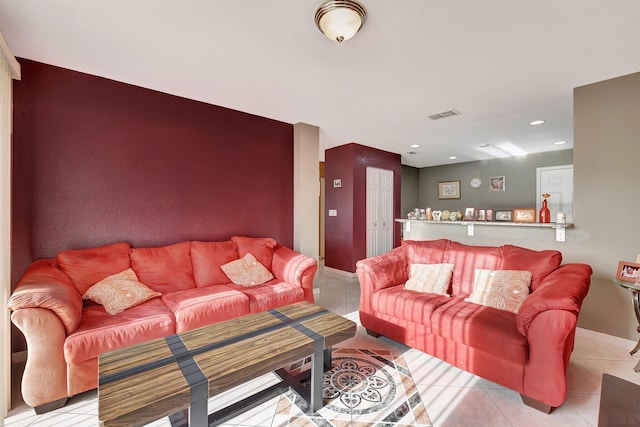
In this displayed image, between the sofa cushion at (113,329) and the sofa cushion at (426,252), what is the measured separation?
2331 mm

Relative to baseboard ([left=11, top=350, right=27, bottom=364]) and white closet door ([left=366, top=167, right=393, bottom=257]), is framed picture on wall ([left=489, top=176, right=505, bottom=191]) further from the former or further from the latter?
baseboard ([left=11, top=350, right=27, bottom=364])

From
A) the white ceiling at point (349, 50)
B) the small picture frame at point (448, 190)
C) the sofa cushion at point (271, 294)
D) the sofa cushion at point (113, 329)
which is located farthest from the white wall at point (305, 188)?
the small picture frame at point (448, 190)

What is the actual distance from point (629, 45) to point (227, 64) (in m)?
3.09

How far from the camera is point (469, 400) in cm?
178

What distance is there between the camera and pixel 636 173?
247 cm

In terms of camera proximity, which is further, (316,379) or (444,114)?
(444,114)

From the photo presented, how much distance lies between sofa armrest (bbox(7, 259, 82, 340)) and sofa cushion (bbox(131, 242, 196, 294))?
1.74 ft

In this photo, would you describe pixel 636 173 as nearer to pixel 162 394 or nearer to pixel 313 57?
pixel 313 57

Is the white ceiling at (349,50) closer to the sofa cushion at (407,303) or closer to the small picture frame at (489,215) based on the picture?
the small picture frame at (489,215)

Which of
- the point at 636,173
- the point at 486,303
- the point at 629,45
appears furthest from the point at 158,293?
the point at 636,173

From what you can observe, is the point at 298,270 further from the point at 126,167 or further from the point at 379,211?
the point at 379,211

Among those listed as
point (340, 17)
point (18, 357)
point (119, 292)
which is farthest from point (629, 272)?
point (18, 357)

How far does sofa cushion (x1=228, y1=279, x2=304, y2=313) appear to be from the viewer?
247 cm

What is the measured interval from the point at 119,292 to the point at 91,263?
1.29ft
